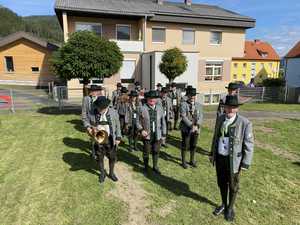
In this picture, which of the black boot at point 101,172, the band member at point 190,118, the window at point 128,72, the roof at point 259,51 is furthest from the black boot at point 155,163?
the roof at point 259,51

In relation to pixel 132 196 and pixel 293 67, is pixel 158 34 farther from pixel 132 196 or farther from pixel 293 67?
pixel 293 67

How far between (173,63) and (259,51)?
38134 mm

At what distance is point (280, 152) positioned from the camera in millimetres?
7340

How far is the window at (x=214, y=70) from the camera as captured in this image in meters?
23.3

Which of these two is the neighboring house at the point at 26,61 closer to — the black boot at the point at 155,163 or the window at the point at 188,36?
the window at the point at 188,36

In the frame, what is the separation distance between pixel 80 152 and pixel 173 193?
Result: 131 inches

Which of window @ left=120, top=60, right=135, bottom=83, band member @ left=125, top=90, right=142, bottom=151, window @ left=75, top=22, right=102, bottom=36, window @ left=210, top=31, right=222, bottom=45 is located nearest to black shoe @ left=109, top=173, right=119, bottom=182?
band member @ left=125, top=90, right=142, bottom=151

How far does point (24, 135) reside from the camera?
8422 millimetres

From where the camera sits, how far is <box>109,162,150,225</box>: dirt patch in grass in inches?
154

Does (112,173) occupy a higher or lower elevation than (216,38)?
lower

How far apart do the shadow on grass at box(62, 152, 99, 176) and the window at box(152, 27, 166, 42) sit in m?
16.8

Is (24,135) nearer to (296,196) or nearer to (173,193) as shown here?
(173,193)

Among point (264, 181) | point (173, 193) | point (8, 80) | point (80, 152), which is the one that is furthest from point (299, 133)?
point (8, 80)

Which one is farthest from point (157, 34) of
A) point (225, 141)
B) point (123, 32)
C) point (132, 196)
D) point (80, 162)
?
point (225, 141)
